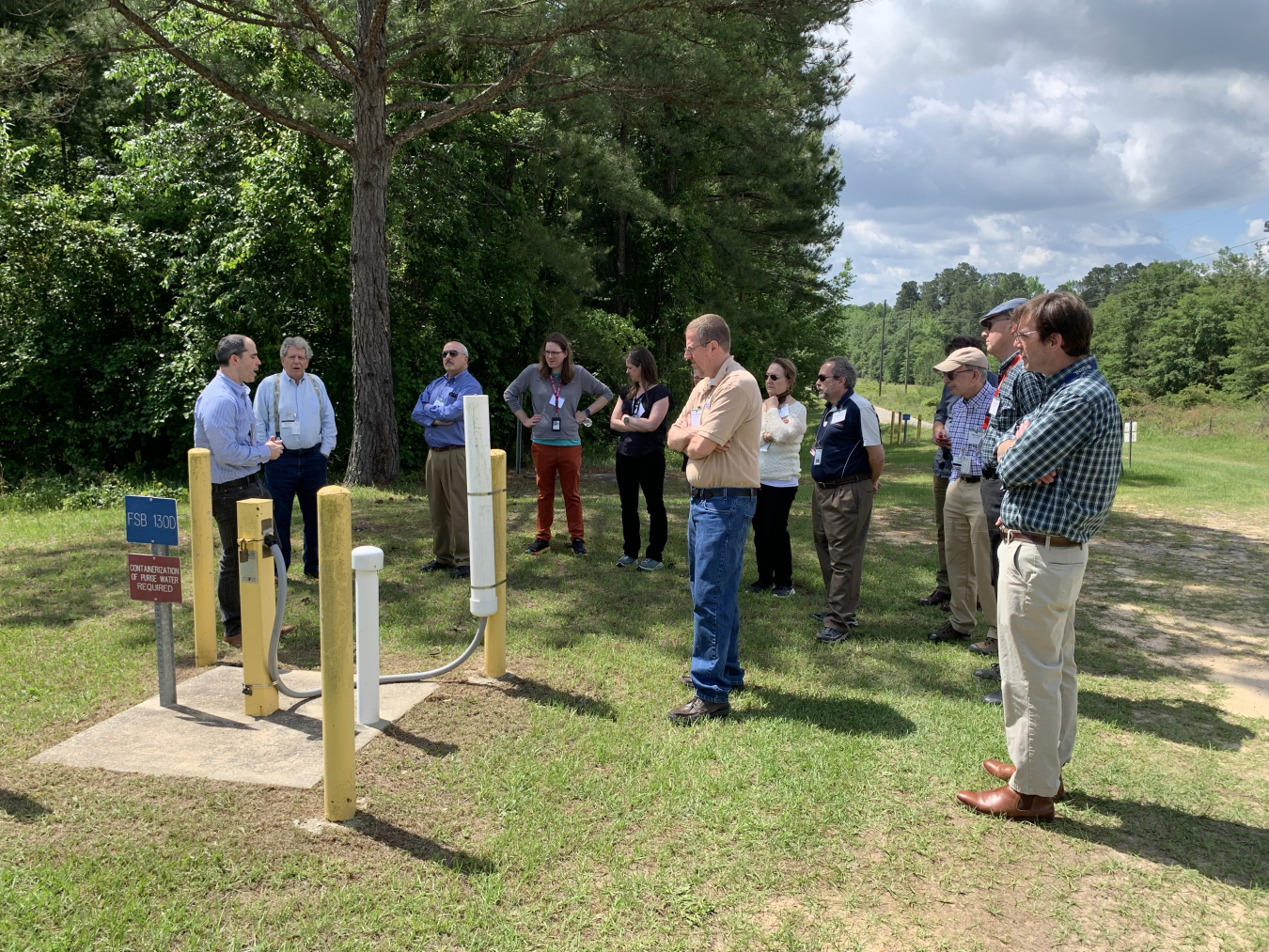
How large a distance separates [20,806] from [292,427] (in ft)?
11.4

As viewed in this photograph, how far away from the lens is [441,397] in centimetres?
741

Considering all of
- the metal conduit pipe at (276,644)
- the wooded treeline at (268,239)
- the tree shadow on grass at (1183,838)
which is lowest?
the tree shadow on grass at (1183,838)

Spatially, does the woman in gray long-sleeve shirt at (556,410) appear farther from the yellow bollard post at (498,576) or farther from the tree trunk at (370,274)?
the tree trunk at (370,274)

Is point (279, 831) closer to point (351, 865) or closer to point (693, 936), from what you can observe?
point (351, 865)

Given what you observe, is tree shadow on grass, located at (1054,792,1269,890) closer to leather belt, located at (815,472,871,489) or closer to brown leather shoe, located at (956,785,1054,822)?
brown leather shoe, located at (956,785,1054,822)

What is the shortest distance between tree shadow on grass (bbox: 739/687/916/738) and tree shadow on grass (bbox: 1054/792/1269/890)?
97 cm

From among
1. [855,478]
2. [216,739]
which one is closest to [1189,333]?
[855,478]

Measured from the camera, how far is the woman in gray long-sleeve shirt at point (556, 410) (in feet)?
26.1

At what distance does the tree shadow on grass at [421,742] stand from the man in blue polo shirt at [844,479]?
2.88 m

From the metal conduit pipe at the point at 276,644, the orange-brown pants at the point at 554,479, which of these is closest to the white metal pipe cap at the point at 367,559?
the metal conduit pipe at the point at 276,644

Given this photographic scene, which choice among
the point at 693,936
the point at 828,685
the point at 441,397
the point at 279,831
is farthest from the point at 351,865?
the point at 441,397

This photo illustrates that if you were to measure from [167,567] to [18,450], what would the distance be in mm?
13635

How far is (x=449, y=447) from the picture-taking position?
744 cm

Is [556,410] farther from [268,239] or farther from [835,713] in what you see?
[268,239]
